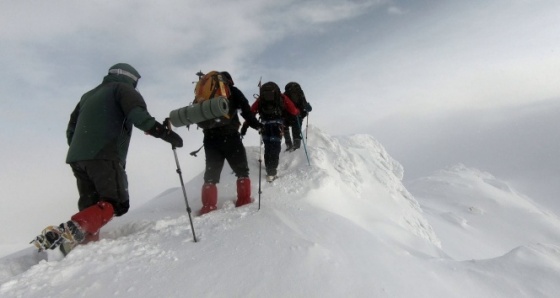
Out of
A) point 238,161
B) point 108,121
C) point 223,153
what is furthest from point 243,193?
point 108,121

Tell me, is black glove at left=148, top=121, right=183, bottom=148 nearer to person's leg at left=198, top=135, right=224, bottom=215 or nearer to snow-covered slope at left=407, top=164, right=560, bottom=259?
person's leg at left=198, top=135, right=224, bottom=215

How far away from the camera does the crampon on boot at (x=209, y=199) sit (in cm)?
529

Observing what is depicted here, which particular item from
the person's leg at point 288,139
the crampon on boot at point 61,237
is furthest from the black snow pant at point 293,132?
the crampon on boot at point 61,237

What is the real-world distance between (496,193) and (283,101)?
45.8 metres

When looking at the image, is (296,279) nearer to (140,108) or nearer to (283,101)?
(140,108)

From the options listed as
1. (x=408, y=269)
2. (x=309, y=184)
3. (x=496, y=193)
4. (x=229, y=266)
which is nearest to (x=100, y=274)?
(x=229, y=266)

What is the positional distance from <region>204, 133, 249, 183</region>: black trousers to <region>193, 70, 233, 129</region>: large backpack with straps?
0.85 ft

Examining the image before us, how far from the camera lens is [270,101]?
6.73 m

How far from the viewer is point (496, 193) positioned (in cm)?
4162

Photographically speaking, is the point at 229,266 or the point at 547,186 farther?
the point at 547,186

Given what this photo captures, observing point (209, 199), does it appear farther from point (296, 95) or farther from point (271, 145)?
point (296, 95)

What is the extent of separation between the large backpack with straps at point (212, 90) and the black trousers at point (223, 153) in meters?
0.26

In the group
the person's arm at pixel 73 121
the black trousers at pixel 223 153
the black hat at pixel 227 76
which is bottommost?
the black trousers at pixel 223 153

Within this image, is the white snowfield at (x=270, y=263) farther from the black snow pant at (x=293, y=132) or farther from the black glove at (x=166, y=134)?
the black snow pant at (x=293, y=132)
